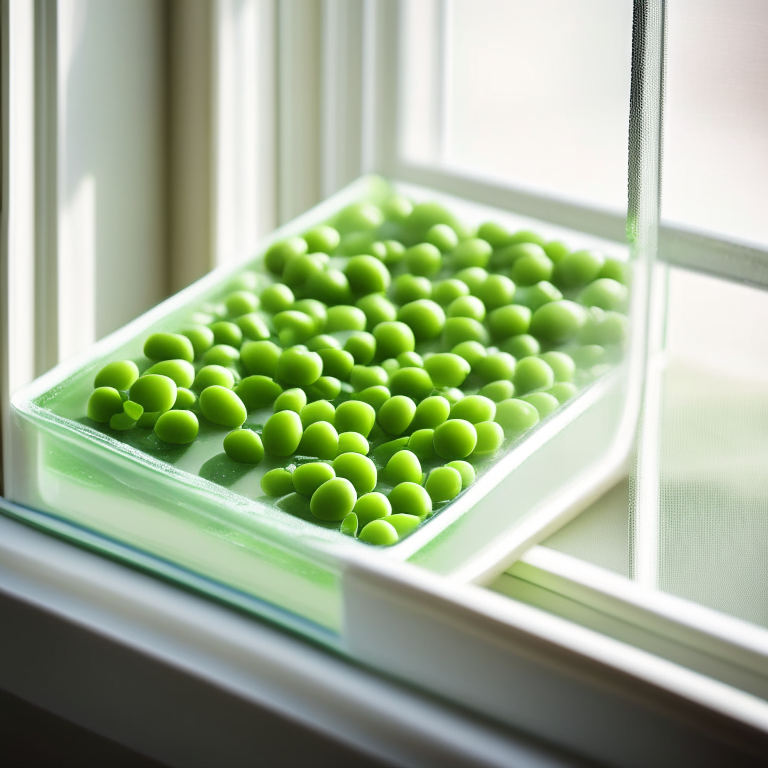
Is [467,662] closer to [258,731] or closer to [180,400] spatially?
[258,731]

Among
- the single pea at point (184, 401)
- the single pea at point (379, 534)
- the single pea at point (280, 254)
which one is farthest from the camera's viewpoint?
the single pea at point (280, 254)

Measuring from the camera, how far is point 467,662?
1.47 feet

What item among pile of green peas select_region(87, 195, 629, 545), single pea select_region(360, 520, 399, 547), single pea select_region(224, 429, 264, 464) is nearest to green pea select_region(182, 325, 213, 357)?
pile of green peas select_region(87, 195, 629, 545)

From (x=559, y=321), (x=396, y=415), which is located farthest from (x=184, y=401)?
(x=559, y=321)

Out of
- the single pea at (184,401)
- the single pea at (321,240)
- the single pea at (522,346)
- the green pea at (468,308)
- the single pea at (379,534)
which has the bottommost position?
the single pea at (379,534)

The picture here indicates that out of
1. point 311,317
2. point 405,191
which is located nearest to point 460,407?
point 311,317

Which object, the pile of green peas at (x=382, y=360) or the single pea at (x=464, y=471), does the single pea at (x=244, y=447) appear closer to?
the pile of green peas at (x=382, y=360)

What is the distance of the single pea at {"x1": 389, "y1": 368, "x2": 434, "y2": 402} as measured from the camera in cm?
60

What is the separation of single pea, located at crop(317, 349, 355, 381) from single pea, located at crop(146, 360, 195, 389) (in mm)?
85

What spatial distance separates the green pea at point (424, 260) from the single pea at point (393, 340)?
0.08 metres

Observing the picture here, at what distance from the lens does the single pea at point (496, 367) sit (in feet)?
2.00

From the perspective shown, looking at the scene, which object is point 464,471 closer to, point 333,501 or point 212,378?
point 333,501

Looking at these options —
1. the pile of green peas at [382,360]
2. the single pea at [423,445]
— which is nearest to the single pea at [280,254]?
the pile of green peas at [382,360]

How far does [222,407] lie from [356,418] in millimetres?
80
